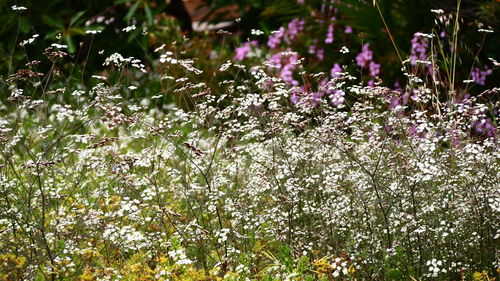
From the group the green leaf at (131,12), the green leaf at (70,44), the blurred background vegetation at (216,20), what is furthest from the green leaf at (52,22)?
the green leaf at (131,12)

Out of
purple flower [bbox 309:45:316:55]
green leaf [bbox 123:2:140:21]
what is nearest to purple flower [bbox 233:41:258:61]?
purple flower [bbox 309:45:316:55]

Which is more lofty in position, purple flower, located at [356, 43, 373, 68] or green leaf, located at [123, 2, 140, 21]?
green leaf, located at [123, 2, 140, 21]

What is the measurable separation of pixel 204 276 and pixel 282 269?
36 cm

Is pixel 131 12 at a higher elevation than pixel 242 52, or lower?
higher

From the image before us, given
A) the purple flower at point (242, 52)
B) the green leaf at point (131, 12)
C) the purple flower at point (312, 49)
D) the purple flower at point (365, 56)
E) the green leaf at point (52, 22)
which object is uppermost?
the green leaf at point (131, 12)

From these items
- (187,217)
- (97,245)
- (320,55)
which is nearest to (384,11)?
(320,55)

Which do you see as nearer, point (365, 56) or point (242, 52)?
point (365, 56)

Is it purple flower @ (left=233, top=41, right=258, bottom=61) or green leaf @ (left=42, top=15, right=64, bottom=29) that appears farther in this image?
green leaf @ (left=42, top=15, right=64, bottom=29)

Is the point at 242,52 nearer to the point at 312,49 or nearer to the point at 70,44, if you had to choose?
the point at 312,49

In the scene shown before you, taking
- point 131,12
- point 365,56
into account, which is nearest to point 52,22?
point 131,12

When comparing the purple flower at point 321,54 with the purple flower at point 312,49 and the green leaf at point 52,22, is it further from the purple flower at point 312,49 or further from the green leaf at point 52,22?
the green leaf at point 52,22

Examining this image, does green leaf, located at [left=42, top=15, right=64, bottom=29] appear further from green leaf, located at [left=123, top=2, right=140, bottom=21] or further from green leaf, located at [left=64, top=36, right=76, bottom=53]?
green leaf, located at [left=123, top=2, right=140, bottom=21]

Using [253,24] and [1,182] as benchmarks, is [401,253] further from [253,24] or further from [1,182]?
[253,24]

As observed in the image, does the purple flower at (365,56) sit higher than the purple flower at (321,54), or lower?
higher
